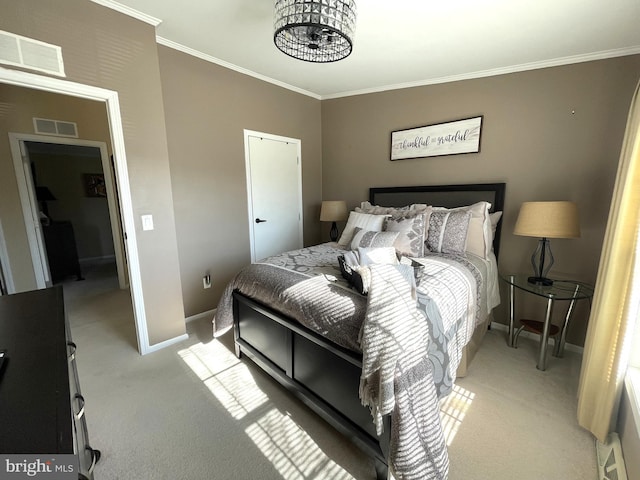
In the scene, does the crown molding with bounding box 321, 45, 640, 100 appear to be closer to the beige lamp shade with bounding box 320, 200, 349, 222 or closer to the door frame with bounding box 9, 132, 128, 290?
the beige lamp shade with bounding box 320, 200, 349, 222

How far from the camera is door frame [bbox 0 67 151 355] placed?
66.4 inches

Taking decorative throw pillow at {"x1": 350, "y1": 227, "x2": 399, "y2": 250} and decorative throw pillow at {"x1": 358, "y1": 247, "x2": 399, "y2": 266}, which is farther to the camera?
decorative throw pillow at {"x1": 350, "y1": 227, "x2": 399, "y2": 250}

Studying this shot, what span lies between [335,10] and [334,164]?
248 centimetres

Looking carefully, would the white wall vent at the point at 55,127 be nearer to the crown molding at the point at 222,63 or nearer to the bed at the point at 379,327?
the crown molding at the point at 222,63

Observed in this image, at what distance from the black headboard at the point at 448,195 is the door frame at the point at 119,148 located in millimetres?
2580

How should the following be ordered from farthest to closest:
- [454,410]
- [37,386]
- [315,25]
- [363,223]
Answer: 1. [363,223]
2. [454,410]
3. [315,25]
4. [37,386]

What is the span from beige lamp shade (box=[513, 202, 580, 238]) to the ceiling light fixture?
1870mm

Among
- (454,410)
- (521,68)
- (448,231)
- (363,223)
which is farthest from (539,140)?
(454,410)

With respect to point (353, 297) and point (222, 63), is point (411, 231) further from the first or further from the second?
point (222, 63)

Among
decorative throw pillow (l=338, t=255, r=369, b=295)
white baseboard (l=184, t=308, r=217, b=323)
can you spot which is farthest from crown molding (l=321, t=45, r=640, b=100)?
white baseboard (l=184, t=308, r=217, b=323)

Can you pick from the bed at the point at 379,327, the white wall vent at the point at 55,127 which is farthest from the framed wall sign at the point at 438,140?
the white wall vent at the point at 55,127

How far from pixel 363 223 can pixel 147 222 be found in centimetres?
193

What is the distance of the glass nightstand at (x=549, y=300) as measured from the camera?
207cm

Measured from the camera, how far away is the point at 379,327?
1.24 m
